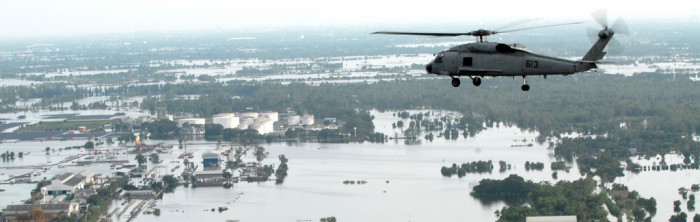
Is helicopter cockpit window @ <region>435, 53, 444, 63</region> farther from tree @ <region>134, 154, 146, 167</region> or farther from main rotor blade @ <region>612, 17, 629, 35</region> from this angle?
tree @ <region>134, 154, 146, 167</region>

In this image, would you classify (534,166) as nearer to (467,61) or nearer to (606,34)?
(467,61)

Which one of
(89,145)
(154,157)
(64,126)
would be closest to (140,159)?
(154,157)

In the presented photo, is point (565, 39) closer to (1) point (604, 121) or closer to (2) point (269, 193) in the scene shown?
(1) point (604, 121)

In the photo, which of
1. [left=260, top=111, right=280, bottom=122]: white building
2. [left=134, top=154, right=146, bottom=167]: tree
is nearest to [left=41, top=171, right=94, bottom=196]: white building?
[left=134, top=154, right=146, bottom=167]: tree

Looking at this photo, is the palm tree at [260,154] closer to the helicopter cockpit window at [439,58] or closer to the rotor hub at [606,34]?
the helicopter cockpit window at [439,58]

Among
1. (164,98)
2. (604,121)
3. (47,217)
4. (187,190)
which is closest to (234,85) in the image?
(164,98)

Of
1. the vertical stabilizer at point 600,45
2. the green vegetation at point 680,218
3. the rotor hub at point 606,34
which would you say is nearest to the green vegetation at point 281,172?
the green vegetation at point 680,218

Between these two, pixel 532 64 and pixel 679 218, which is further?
pixel 679 218
